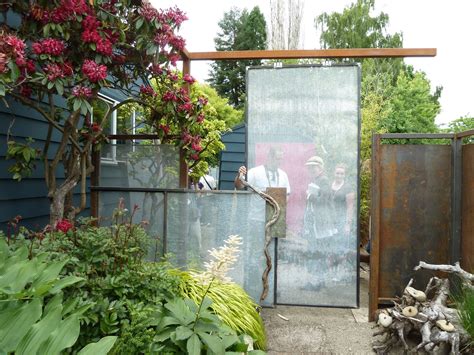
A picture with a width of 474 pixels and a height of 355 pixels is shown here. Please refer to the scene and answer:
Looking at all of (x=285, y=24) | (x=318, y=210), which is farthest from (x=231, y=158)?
(x=318, y=210)

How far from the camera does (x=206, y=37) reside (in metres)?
35.0

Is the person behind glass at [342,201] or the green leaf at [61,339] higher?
the person behind glass at [342,201]

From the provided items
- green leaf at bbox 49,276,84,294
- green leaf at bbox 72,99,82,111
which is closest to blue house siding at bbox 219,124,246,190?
green leaf at bbox 72,99,82,111

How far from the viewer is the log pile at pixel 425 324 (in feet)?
9.84

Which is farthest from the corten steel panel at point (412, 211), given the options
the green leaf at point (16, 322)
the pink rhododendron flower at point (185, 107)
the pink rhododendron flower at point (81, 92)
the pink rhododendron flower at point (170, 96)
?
the green leaf at point (16, 322)

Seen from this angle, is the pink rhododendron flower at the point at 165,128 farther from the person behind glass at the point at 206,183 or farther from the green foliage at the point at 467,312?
the person behind glass at the point at 206,183

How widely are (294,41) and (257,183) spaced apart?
9417mm

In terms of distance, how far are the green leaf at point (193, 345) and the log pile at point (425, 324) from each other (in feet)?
5.35

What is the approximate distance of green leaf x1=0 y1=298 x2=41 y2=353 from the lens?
1.65 m

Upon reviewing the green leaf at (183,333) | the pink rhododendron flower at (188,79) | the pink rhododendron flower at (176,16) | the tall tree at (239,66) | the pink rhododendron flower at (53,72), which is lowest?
the green leaf at (183,333)

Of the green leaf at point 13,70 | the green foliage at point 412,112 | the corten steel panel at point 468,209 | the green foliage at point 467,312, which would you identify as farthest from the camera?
the green foliage at point 412,112

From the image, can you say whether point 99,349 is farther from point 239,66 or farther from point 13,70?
point 239,66

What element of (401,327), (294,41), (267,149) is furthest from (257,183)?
(294,41)

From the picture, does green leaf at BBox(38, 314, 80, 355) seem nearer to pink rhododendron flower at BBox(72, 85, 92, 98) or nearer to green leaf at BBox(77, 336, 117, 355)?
green leaf at BBox(77, 336, 117, 355)
